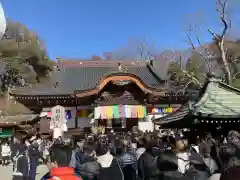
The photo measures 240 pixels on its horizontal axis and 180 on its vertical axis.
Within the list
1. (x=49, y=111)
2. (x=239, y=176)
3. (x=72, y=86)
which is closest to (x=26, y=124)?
(x=49, y=111)

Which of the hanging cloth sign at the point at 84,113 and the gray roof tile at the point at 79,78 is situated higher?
the gray roof tile at the point at 79,78

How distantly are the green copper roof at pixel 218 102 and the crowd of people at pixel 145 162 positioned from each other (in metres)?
0.76

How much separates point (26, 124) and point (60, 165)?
18.5 m

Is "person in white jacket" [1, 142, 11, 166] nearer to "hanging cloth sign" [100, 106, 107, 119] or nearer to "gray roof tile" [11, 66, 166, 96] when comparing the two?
"gray roof tile" [11, 66, 166, 96]

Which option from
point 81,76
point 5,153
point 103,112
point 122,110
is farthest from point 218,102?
point 81,76

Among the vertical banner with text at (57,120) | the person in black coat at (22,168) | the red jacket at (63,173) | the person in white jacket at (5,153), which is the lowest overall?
the person in white jacket at (5,153)

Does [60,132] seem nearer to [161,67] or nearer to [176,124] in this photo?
[161,67]

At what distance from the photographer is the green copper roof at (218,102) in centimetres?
574

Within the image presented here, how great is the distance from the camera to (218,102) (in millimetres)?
6176

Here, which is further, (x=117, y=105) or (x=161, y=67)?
Answer: (x=161, y=67)

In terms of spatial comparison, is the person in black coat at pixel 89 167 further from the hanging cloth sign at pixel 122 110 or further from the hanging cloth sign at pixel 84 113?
the hanging cloth sign at pixel 84 113

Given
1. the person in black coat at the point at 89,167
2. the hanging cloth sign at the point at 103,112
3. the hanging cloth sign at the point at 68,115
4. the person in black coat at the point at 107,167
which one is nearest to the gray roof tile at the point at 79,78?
the hanging cloth sign at the point at 68,115

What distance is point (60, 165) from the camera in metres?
3.23

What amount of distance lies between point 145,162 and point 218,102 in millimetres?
1929
